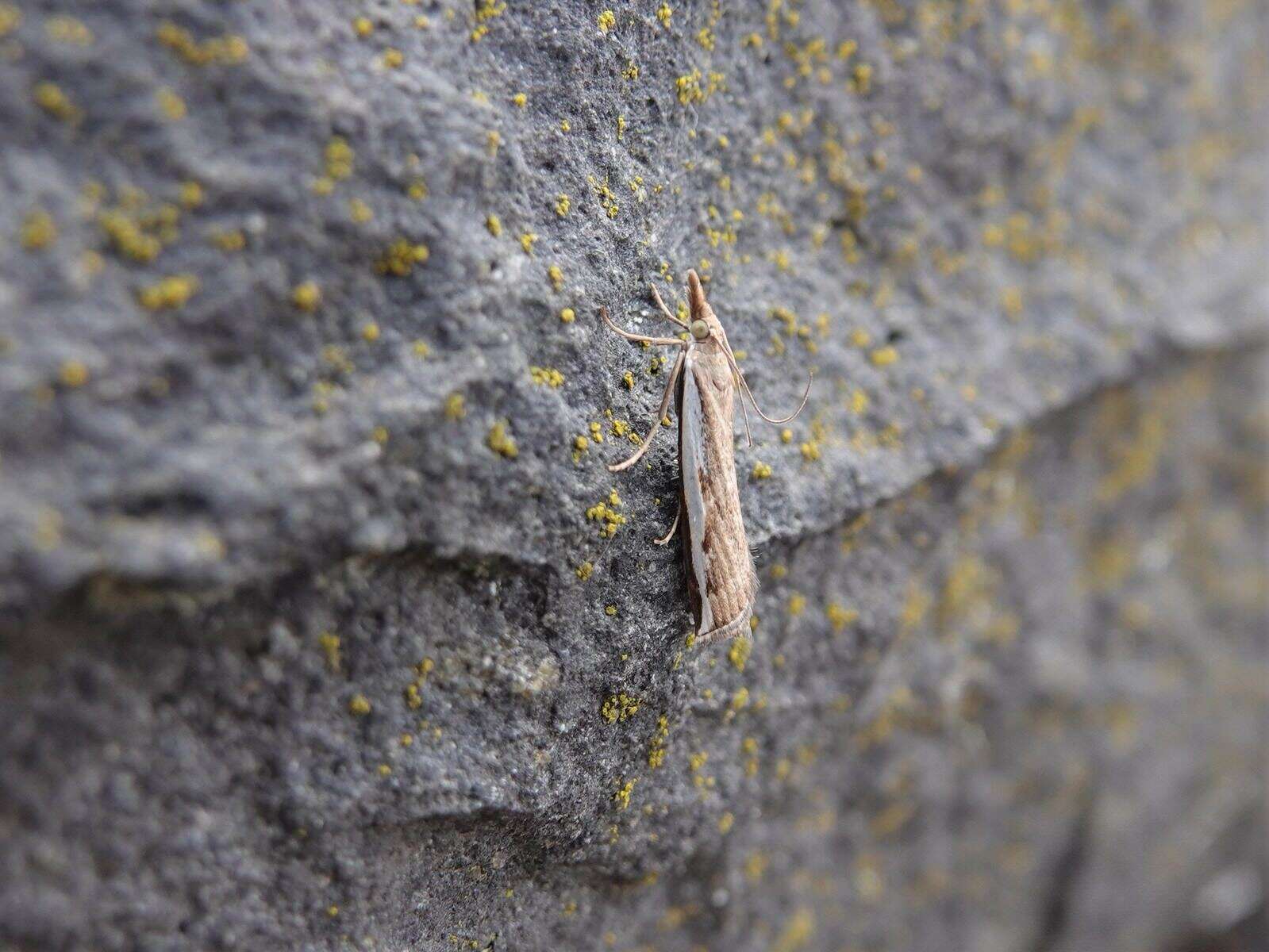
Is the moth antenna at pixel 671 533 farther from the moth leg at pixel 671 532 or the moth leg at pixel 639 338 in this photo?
the moth leg at pixel 639 338

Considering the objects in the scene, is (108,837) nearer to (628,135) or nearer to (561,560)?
(561,560)

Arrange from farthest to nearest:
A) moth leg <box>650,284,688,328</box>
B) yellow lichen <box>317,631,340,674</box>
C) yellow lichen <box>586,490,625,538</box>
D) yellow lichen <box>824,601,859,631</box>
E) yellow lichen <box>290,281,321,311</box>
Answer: yellow lichen <box>824,601,859,631</box> < moth leg <box>650,284,688,328</box> < yellow lichen <box>586,490,625,538</box> < yellow lichen <box>317,631,340,674</box> < yellow lichen <box>290,281,321,311</box>

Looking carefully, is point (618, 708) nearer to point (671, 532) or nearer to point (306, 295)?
point (671, 532)

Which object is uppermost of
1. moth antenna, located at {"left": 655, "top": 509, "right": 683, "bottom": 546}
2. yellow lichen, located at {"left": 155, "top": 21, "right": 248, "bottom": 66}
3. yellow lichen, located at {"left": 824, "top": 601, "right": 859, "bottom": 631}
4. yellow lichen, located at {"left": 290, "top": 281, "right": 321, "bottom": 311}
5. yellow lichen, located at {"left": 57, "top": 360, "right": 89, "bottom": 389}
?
yellow lichen, located at {"left": 155, "top": 21, "right": 248, "bottom": 66}

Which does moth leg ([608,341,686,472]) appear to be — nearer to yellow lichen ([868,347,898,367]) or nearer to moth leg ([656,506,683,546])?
moth leg ([656,506,683,546])

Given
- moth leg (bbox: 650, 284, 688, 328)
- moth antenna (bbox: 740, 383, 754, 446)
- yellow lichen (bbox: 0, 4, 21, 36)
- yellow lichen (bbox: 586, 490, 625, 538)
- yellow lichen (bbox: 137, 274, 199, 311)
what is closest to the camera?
yellow lichen (bbox: 0, 4, 21, 36)

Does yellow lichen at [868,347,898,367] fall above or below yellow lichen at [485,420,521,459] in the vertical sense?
above

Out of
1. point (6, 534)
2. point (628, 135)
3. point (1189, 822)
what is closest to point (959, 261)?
point (628, 135)

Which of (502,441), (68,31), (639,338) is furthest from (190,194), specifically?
(639,338)

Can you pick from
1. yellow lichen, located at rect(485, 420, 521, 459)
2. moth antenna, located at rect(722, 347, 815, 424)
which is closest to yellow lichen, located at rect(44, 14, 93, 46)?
yellow lichen, located at rect(485, 420, 521, 459)
